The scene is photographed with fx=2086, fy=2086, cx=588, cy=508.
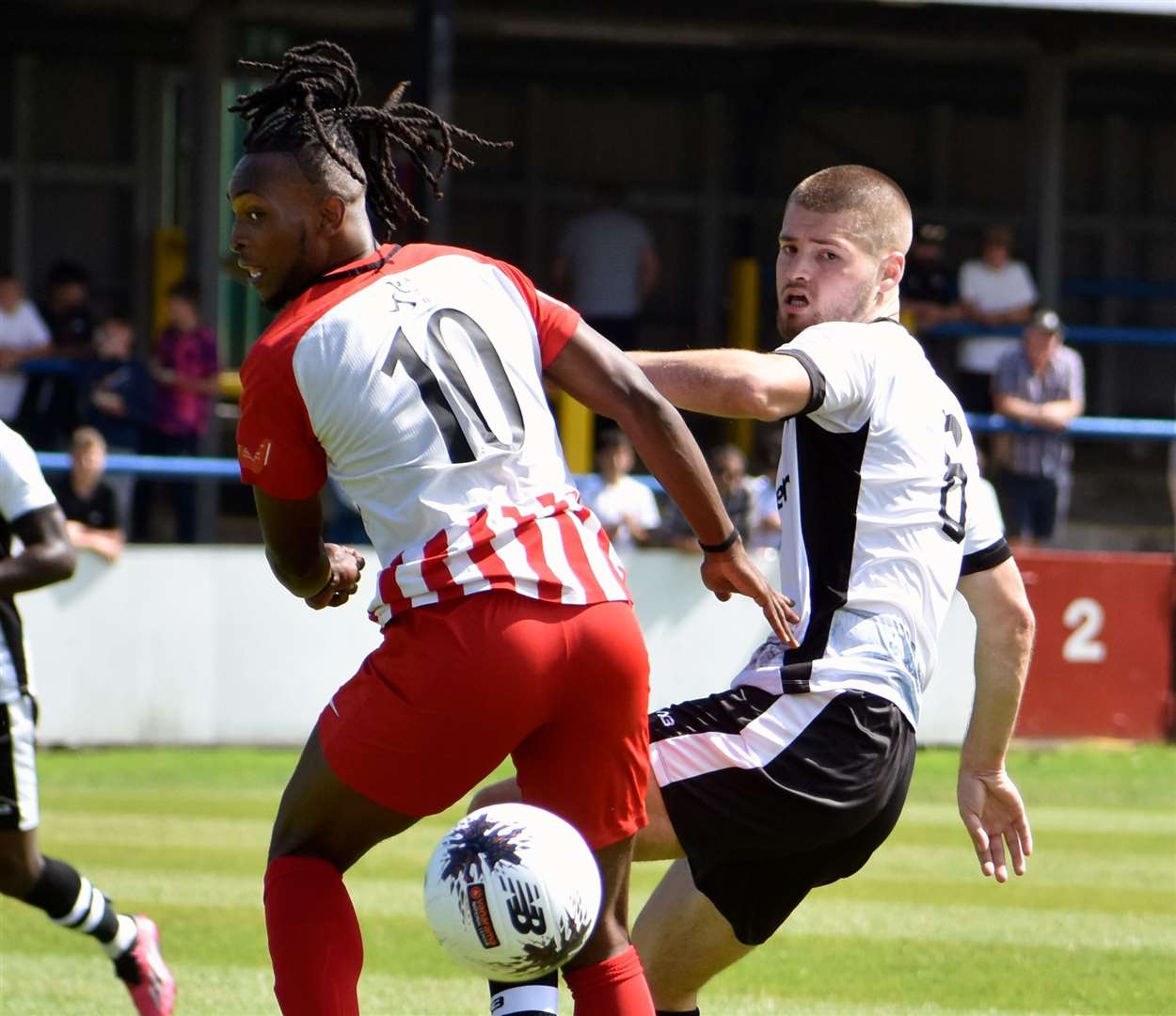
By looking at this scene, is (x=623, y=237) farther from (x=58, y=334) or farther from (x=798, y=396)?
(x=798, y=396)

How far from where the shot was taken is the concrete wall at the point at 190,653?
43.2 ft

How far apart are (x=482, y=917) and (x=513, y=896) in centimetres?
8

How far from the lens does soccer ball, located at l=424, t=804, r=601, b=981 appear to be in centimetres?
387

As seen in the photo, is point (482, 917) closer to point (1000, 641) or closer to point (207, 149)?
point (1000, 641)

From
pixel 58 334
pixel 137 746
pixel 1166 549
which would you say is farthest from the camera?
pixel 1166 549

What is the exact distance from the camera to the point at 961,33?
65.5 feet

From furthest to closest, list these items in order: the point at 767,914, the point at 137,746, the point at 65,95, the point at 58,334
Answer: the point at 65,95
the point at 58,334
the point at 137,746
the point at 767,914

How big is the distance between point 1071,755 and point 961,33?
8748 millimetres

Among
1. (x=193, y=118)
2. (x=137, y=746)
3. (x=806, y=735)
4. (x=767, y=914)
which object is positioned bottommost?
(x=137, y=746)

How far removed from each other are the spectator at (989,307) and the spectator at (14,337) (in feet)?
24.4

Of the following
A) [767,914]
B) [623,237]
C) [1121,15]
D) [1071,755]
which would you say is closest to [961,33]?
[1121,15]

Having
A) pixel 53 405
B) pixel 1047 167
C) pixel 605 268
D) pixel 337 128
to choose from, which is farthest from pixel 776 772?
pixel 1047 167

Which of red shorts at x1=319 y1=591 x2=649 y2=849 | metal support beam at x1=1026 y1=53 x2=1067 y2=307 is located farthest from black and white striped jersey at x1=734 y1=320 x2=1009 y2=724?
metal support beam at x1=1026 y1=53 x2=1067 y2=307

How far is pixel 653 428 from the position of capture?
4.10 m
